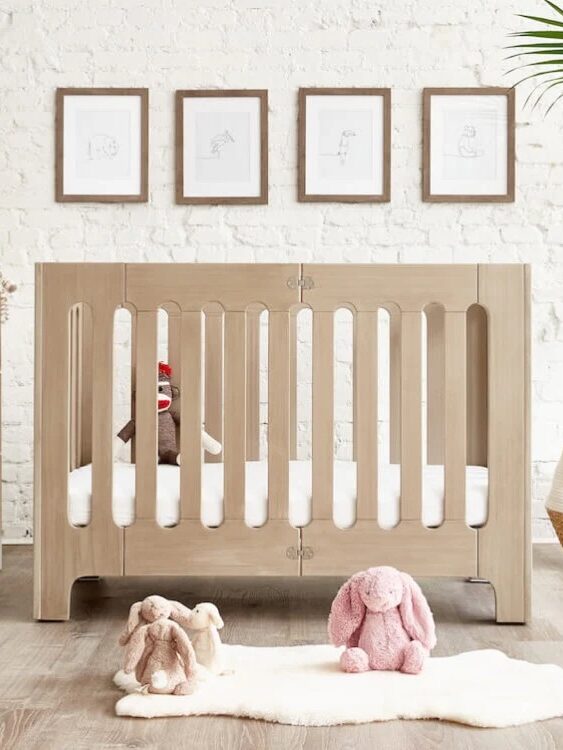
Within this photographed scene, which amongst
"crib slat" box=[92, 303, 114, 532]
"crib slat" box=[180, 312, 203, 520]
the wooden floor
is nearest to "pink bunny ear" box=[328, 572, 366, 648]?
the wooden floor

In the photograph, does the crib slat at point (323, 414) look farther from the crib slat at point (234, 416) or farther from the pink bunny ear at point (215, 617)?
the pink bunny ear at point (215, 617)

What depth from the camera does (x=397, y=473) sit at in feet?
6.93

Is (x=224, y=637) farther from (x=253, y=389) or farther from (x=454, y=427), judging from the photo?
(x=253, y=389)

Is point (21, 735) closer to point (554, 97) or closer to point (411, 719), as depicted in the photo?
point (411, 719)

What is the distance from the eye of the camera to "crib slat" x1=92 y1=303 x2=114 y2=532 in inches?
77.1

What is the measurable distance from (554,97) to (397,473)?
1.50 metres

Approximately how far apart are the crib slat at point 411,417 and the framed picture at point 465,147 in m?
1.05

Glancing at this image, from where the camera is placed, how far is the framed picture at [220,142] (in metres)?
2.89

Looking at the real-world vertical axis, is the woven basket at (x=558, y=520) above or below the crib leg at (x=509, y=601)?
above

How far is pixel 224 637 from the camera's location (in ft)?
6.10

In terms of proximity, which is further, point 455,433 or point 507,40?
point 507,40

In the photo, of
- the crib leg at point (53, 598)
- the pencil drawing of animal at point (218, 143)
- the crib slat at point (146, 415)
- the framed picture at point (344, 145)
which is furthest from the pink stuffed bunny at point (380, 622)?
the pencil drawing of animal at point (218, 143)

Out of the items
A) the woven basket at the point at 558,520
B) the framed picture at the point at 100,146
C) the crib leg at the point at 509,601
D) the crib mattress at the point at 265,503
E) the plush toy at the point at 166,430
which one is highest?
the framed picture at the point at 100,146

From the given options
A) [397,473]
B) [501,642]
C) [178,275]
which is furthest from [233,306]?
[501,642]
